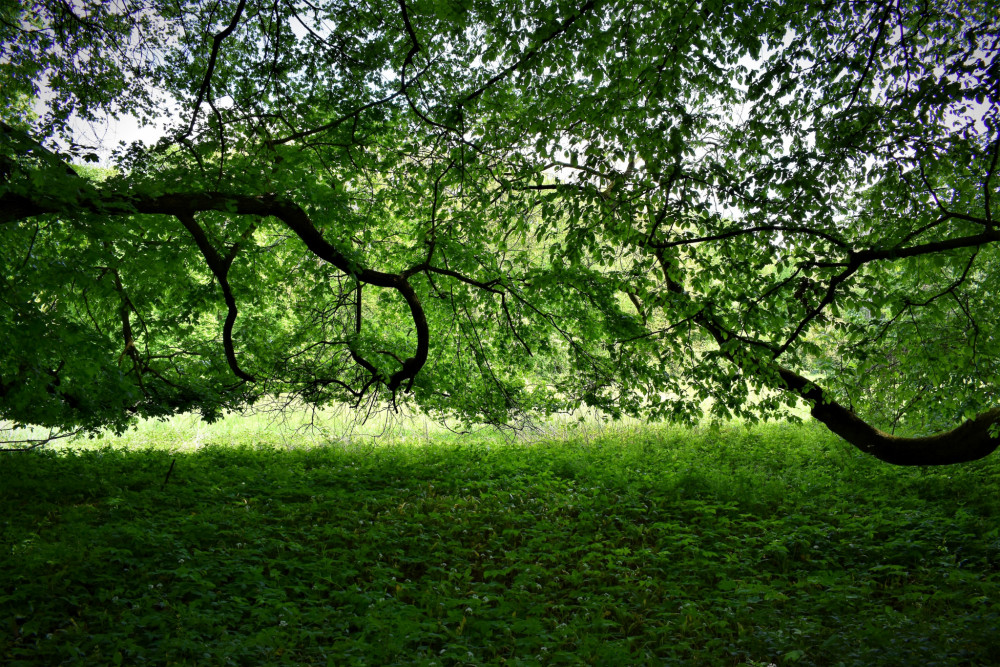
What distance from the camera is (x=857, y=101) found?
6.51 m

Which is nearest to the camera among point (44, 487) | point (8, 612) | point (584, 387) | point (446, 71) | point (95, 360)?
point (8, 612)

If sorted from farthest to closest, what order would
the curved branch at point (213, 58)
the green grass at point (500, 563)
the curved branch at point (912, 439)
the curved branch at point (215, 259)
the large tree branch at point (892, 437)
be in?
the curved branch at point (912, 439) → the large tree branch at point (892, 437) → the curved branch at point (215, 259) → the curved branch at point (213, 58) → the green grass at point (500, 563)

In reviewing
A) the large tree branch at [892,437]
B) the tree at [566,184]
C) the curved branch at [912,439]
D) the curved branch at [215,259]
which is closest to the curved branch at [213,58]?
the tree at [566,184]

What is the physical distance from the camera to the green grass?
4469 mm

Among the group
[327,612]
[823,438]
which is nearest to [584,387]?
[327,612]

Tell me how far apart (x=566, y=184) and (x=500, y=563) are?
14.0 feet

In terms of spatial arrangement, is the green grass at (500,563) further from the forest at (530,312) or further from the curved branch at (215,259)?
the curved branch at (215,259)

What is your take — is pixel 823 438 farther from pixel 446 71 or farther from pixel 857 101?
pixel 446 71

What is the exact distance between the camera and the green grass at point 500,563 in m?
4.47

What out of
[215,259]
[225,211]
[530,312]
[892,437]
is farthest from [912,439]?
[215,259]

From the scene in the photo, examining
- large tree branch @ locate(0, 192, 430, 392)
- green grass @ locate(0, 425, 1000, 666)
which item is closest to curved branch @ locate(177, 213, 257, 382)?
large tree branch @ locate(0, 192, 430, 392)

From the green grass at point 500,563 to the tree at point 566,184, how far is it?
52.1 inches

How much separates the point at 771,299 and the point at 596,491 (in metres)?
3.90

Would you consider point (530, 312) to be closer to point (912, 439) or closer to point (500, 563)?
point (500, 563)
